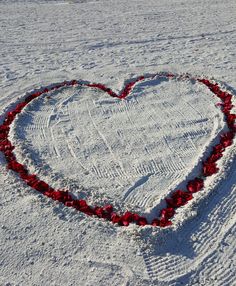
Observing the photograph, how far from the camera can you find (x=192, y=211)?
607 centimetres

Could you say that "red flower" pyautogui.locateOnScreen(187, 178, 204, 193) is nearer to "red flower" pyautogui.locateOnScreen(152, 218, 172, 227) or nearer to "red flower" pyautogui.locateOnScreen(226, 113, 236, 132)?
"red flower" pyautogui.locateOnScreen(152, 218, 172, 227)

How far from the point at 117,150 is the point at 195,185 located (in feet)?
4.74

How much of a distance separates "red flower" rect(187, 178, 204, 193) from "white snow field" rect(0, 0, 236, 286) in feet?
0.32

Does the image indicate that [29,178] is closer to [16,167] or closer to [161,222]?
[16,167]

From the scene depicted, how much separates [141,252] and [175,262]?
415mm

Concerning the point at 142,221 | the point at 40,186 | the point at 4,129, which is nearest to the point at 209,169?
the point at 142,221

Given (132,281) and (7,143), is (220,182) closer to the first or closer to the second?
(132,281)

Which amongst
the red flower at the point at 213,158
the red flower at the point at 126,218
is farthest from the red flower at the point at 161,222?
the red flower at the point at 213,158

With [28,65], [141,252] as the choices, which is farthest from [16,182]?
[28,65]

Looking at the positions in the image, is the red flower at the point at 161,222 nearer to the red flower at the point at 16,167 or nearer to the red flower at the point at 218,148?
the red flower at the point at 218,148

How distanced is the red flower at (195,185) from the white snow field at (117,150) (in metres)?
0.10

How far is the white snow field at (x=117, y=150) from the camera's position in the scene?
5.50 meters

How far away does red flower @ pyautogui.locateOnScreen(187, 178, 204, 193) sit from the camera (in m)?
6.45

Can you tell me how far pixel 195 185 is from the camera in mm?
6520
